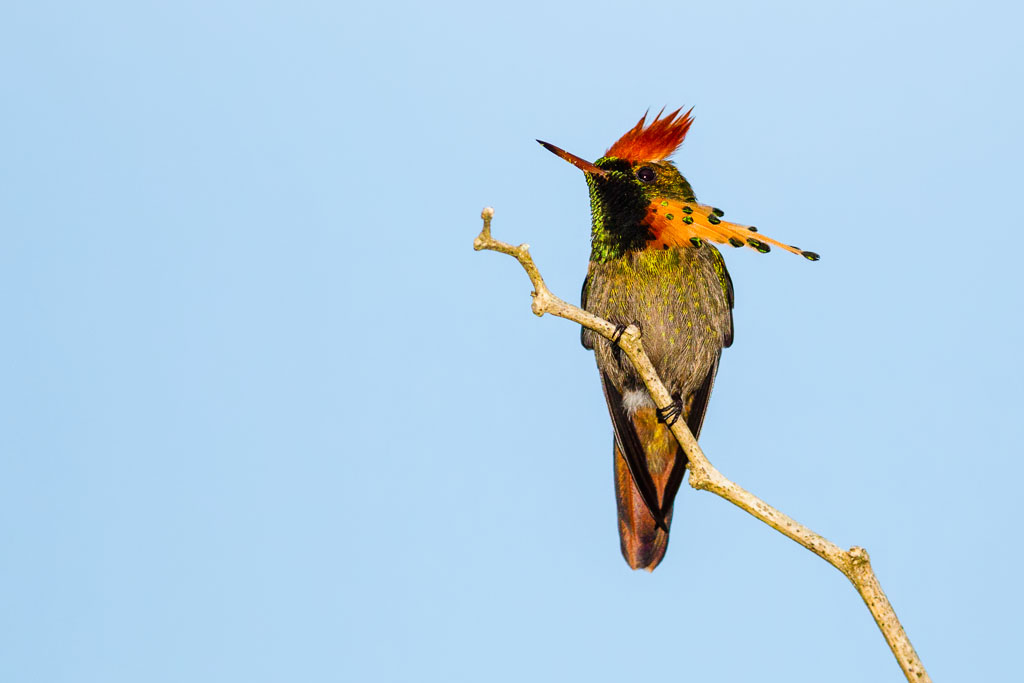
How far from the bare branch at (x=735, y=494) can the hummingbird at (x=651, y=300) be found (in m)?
0.35

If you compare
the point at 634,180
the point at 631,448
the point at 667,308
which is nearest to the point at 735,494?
the point at 631,448

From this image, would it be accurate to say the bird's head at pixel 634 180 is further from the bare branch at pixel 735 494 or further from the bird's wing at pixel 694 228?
the bare branch at pixel 735 494

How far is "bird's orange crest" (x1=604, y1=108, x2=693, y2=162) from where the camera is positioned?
327cm

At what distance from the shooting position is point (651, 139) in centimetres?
328

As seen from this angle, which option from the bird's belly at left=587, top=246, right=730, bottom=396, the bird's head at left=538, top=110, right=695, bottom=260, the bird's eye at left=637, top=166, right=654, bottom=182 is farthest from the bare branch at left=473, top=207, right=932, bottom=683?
the bird's eye at left=637, top=166, right=654, bottom=182

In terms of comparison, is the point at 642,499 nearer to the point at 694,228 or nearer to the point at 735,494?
the point at 735,494

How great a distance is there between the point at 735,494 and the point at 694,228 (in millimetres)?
879

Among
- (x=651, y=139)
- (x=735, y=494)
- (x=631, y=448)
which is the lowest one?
(x=735, y=494)

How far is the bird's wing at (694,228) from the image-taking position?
297cm

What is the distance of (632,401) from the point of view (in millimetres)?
3441

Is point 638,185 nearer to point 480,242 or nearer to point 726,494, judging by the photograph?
point 480,242

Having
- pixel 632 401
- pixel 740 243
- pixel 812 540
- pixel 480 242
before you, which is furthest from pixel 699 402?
pixel 480 242

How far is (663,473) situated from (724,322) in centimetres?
56

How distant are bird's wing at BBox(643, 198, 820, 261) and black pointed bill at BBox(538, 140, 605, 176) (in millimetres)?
216
